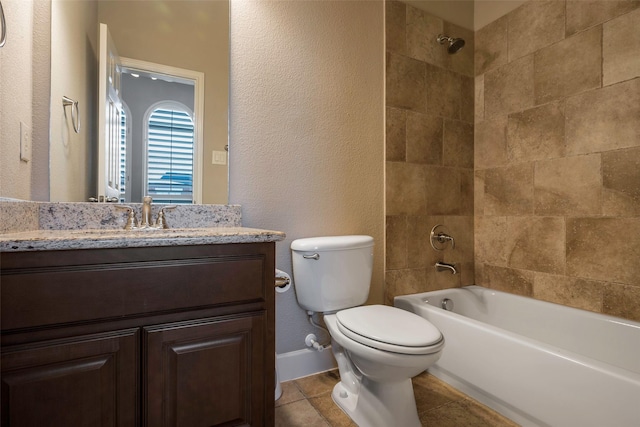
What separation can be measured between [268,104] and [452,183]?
4.49ft

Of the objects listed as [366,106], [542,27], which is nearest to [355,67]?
[366,106]

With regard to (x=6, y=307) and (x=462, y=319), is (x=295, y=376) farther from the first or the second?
(x=6, y=307)

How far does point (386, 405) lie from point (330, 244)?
28.2 inches

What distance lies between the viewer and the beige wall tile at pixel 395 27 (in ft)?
6.45

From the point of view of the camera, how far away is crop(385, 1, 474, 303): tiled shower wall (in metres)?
1.99

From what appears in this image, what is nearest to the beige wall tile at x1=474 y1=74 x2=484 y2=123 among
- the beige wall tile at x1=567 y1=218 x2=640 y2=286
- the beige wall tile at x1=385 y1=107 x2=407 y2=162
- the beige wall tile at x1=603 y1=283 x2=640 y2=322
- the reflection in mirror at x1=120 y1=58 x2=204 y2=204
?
the beige wall tile at x1=385 y1=107 x2=407 y2=162

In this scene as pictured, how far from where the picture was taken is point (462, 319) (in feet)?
5.13

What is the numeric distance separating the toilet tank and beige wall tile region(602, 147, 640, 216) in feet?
4.09

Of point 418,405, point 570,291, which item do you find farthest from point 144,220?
point 570,291

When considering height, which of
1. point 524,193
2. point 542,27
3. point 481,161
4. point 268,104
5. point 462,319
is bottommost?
point 462,319

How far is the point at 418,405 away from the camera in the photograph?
1.53m

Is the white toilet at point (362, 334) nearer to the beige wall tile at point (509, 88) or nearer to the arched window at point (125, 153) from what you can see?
the arched window at point (125, 153)

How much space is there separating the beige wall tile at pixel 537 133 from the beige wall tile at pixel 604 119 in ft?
0.16

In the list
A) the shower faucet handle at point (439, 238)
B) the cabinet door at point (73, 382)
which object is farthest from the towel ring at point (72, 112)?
the shower faucet handle at point (439, 238)
